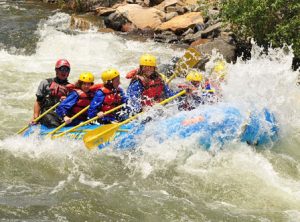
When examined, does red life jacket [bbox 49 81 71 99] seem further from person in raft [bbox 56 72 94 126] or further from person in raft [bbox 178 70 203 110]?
person in raft [bbox 178 70 203 110]

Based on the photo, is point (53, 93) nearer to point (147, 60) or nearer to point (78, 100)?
point (78, 100)

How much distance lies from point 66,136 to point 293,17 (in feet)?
17.8

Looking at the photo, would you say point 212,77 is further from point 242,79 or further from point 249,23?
point 249,23

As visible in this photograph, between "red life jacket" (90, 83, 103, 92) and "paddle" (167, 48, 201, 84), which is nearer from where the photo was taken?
"red life jacket" (90, 83, 103, 92)

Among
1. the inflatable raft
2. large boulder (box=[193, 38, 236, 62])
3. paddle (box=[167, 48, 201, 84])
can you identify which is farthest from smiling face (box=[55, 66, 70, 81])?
large boulder (box=[193, 38, 236, 62])

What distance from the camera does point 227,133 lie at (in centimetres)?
632

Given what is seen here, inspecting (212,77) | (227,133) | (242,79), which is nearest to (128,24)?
(212,77)

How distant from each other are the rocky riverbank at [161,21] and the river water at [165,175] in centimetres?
439

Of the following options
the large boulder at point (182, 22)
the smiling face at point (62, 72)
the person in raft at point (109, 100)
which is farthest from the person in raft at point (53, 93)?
the large boulder at point (182, 22)

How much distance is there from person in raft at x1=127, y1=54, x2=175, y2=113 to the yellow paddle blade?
67 cm

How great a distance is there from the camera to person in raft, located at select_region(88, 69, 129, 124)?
266 inches

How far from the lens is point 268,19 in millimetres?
10070

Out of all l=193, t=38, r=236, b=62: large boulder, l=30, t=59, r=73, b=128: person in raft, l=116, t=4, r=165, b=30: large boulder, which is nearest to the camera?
l=30, t=59, r=73, b=128: person in raft

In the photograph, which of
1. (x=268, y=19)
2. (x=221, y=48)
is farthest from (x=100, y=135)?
(x=221, y=48)
